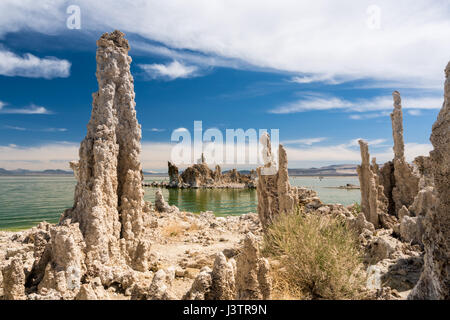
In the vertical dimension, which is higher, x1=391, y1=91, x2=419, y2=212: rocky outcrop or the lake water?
x1=391, y1=91, x2=419, y2=212: rocky outcrop

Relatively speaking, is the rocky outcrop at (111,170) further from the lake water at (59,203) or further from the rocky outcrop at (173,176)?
the rocky outcrop at (173,176)

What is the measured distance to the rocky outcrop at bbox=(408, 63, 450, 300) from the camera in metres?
3.43

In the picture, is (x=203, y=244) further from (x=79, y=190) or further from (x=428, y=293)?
(x=428, y=293)

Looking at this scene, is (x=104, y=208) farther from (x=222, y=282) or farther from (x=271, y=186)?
(x=271, y=186)

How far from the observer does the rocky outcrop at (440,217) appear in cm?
343

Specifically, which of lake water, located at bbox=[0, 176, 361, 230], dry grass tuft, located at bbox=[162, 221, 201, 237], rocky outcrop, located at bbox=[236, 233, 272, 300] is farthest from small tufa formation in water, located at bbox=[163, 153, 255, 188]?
rocky outcrop, located at bbox=[236, 233, 272, 300]

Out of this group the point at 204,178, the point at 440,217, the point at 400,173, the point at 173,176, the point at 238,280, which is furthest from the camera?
the point at 204,178

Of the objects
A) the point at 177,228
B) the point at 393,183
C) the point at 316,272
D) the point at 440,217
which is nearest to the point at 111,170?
the point at 316,272

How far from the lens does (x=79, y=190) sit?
662 centimetres

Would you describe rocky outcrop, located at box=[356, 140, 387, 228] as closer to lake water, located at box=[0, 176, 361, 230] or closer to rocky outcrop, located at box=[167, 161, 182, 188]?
lake water, located at box=[0, 176, 361, 230]

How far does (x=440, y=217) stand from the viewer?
3.53m

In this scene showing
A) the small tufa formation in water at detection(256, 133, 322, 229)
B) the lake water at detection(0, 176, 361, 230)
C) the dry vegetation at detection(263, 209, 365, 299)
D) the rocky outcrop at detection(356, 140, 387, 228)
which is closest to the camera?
the dry vegetation at detection(263, 209, 365, 299)

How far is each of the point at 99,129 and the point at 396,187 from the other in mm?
15350

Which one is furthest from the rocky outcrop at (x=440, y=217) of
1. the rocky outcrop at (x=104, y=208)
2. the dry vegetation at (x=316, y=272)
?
the rocky outcrop at (x=104, y=208)
